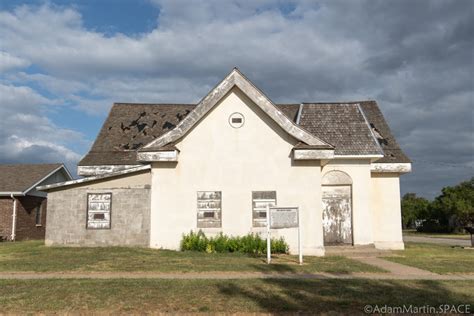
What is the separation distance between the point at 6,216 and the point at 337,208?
19572 mm

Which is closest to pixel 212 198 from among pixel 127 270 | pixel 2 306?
pixel 127 270

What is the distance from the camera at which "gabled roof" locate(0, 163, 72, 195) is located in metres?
26.8

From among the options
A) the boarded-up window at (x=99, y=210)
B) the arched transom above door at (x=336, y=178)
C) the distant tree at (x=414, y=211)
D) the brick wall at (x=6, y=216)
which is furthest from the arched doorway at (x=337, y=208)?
the distant tree at (x=414, y=211)

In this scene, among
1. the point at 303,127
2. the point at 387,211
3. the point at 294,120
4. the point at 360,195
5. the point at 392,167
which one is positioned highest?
the point at 294,120

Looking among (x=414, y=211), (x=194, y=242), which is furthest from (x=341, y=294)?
(x=414, y=211)

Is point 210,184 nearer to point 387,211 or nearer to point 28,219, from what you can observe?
point 387,211

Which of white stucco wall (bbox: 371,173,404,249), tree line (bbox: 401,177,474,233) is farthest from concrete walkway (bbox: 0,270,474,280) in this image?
tree line (bbox: 401,177,474,233)

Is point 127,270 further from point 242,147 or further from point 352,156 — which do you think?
point 352,156

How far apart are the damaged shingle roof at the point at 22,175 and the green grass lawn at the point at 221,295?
63.4 ft

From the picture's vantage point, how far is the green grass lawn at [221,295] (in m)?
7.30

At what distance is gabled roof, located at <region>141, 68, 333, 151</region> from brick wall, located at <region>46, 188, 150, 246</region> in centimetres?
209

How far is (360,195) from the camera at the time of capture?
19.1m

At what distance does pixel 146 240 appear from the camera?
16.3 metres

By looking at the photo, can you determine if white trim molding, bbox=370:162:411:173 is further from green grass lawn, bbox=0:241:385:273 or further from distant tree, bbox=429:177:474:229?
distant tree, bbox=429:177:474:229
